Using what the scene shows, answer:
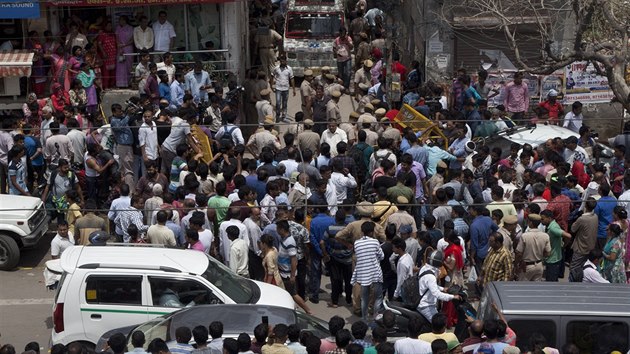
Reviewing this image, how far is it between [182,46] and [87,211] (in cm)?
820

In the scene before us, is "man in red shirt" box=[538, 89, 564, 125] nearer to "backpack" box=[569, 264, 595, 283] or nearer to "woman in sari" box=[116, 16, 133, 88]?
"backpack" box=[569, 264, 595, 283]

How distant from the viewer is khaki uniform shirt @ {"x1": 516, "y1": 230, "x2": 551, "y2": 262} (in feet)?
49.9

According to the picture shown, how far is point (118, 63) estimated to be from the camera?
23.5m

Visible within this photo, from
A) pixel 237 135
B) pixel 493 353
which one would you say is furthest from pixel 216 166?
pixel 493 353

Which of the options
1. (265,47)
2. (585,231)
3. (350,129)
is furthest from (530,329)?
(265,47)

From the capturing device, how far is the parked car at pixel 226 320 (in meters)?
12.3

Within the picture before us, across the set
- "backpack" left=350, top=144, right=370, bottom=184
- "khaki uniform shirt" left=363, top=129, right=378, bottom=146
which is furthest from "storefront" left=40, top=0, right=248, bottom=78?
"backpack" left=350, top=144, right=370, bottom=184

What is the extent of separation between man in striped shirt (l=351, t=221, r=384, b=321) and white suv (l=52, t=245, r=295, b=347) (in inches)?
80.9

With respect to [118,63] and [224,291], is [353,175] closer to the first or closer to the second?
[224,291]

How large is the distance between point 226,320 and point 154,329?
2.62 feet

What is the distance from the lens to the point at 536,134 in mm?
20078

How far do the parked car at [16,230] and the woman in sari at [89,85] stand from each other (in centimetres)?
454

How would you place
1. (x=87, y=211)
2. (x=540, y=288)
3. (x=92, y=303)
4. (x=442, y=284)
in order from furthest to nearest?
(x=87, y=211) → (x=442, y=284) → (x=92, y=303) → (x=540, y=288)

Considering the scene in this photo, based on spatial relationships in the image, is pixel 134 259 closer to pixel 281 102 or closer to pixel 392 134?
pixel 392 134
